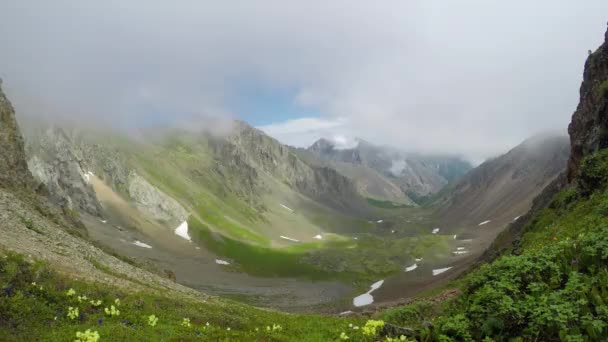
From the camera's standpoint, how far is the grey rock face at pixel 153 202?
177 meters

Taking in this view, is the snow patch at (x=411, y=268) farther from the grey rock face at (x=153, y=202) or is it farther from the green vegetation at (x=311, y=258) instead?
the grey rock face at (x=153, y=202)

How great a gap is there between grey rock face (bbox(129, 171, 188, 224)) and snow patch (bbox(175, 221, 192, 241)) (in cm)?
272

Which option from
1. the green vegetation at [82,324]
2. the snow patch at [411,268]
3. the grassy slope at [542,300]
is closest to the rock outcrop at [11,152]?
the green vegetation at [82,324]

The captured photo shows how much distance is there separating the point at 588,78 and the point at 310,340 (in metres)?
87.5

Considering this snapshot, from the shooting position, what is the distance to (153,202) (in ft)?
591

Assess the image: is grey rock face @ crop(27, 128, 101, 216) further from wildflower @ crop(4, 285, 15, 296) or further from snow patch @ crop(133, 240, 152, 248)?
wildflower @ crop(4, 285, 15, 296)

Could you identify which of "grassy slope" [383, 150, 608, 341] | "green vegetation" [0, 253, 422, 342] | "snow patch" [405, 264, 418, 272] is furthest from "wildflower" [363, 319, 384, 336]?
"snow patch" [405, 264, 418, 272]

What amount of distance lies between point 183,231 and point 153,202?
19.0m

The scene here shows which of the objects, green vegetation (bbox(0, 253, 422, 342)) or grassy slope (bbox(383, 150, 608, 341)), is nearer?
grassy slope (bbox(383, 150, 608, 341))

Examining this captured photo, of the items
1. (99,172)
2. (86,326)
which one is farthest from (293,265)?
(86,326)

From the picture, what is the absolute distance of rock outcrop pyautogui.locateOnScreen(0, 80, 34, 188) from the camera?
50.8m

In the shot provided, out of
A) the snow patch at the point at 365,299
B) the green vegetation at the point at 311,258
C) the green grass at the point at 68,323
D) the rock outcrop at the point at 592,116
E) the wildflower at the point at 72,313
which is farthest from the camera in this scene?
the green vegetation at the point at 311,258

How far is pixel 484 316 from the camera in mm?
11734

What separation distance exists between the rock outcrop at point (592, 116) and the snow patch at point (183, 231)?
5640 inches
